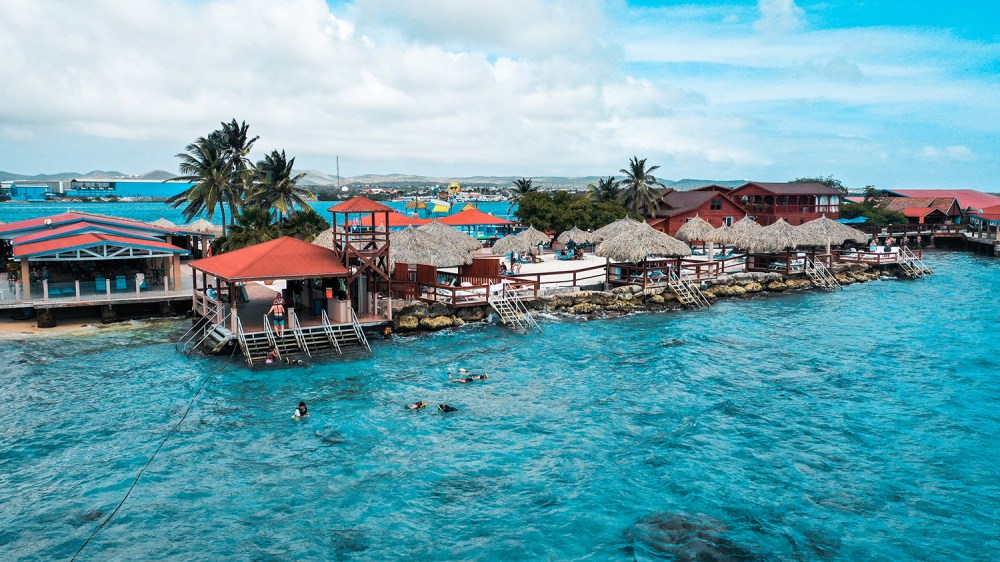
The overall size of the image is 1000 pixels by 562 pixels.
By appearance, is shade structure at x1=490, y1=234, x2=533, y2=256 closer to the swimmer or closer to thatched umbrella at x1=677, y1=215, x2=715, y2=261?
thatched umbrella at x1=677, y1=215, x2=715, y2=261

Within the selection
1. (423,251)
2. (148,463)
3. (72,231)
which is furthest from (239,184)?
(148,463)

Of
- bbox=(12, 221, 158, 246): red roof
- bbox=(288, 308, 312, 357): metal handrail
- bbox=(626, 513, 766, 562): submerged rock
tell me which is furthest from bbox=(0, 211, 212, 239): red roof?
bbox=(626, 513, 766, 562): submerged rock

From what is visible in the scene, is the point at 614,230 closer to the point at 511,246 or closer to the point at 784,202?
the point at 511,246

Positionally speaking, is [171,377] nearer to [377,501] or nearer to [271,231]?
[377,501]

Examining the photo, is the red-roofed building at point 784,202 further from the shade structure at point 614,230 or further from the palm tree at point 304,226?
the palm tree at point 304,226

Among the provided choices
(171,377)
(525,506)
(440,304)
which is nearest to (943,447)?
(525,506)
